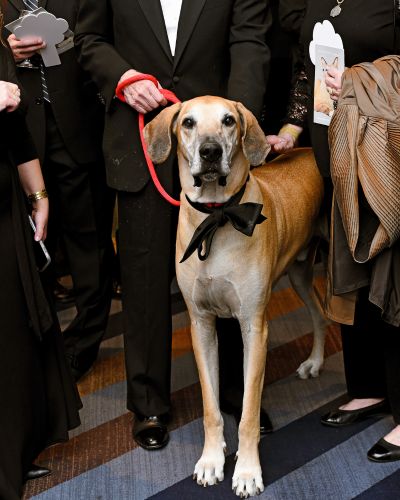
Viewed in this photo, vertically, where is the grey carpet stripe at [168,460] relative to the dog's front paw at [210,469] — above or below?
below

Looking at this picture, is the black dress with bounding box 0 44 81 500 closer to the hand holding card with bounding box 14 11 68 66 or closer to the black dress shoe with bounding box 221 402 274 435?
the hand holding card with bounding box 14 11 68 66

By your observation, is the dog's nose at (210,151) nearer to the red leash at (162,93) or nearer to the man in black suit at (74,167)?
the red leash at (162,93)

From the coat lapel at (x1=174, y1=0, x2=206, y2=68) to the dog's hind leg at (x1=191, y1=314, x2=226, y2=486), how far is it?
2.88ft

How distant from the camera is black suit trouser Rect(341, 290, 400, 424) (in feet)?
8.73

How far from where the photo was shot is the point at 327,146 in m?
2.66

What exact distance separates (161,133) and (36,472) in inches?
46.0

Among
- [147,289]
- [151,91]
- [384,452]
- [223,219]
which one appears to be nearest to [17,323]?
[147,289]

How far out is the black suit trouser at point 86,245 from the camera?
327cm

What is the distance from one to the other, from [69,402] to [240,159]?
1.00 m

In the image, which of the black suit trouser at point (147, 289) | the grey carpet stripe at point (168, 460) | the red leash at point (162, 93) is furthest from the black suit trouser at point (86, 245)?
the red leash at point (162, 93)

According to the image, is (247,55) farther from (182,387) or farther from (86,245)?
(182,387)

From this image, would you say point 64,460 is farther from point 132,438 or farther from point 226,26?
point 226,26

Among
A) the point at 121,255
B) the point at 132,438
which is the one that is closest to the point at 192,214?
the point at 121,255

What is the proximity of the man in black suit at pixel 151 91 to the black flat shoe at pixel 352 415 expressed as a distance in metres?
0.58
